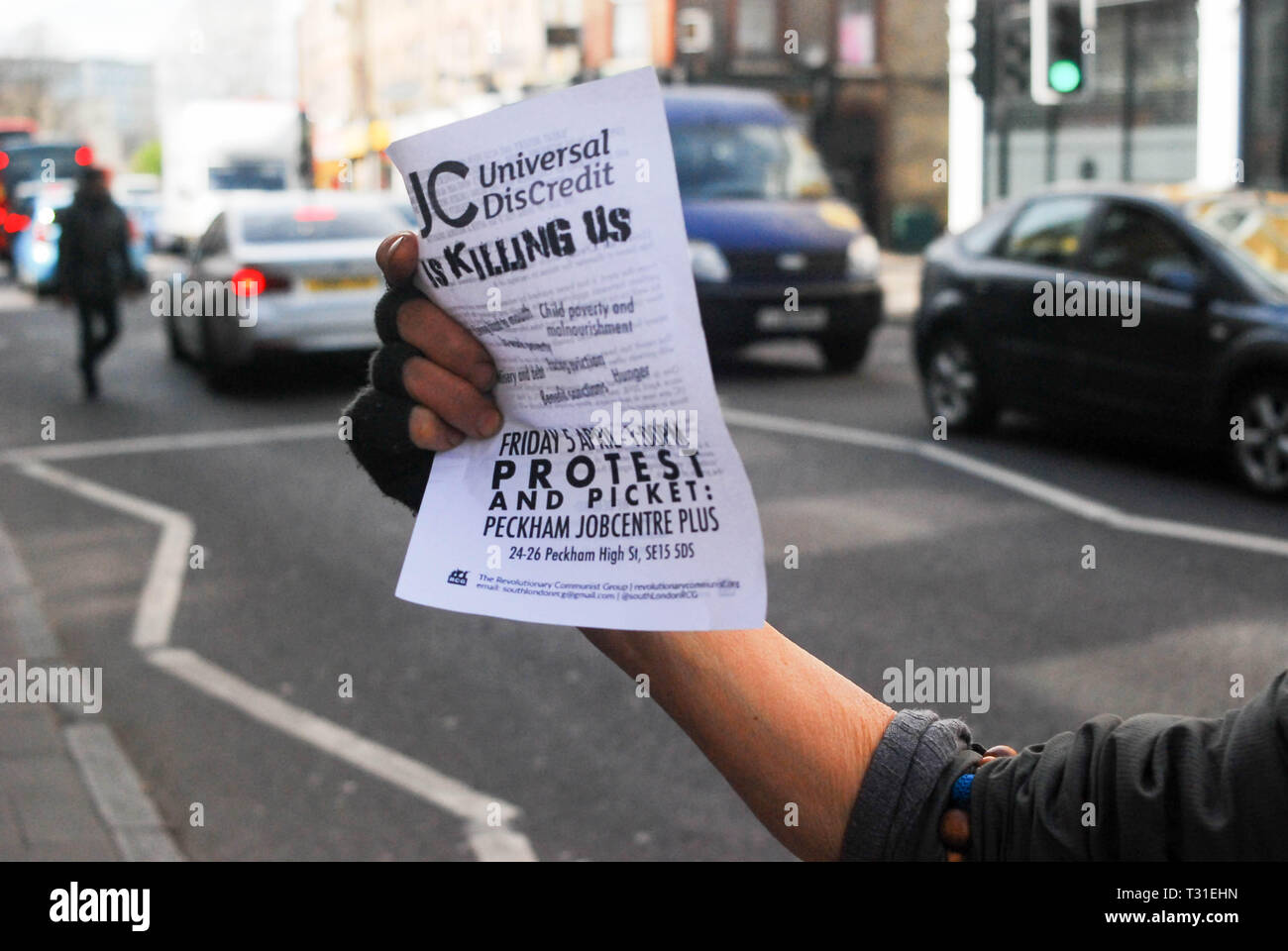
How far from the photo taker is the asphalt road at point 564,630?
4504 millimetres

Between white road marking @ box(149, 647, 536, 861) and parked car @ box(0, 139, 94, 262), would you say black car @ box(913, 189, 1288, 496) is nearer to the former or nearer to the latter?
white road marking @ box(149, 647, 536, 861)

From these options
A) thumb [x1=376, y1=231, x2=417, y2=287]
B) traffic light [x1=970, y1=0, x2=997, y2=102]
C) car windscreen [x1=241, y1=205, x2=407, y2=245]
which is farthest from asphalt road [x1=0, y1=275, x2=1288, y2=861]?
traffic light [x1=970, y1=0, x2=997, y2=102]

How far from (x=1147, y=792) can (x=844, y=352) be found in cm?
1293

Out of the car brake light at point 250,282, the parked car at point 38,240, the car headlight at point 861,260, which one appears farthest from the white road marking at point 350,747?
the parked car at point 38,240

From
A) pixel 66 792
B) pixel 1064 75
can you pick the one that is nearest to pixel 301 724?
pixel 66 792

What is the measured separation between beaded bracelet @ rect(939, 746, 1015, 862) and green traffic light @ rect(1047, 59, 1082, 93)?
530 inches

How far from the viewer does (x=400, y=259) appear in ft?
4.66

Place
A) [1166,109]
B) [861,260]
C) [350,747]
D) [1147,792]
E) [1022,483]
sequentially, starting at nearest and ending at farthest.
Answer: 1. [1147,792]
2. [350,747]
3. [1022,483]
4. [861,260]
5. [1166,109]

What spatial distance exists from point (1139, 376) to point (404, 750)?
5.22 m

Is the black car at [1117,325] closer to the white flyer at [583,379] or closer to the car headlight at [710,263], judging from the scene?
the car headlight at [710,263]

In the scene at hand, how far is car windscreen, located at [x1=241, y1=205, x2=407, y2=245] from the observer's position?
44.2ft

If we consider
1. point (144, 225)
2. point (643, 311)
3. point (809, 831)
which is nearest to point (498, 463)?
point (643, 311)

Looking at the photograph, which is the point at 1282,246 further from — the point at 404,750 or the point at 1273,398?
the point at 404,750

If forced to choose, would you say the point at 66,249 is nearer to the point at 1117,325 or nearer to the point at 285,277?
the point at 285,277
